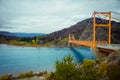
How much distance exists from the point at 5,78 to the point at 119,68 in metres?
25.2

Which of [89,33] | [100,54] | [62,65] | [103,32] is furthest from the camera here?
[89,33]

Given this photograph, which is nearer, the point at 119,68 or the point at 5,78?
the point at 119,68

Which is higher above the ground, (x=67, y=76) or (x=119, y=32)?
(x=119, y=32)

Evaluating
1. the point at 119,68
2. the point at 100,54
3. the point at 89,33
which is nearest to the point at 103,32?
the point at 89,33

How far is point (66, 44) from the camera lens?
173 meters

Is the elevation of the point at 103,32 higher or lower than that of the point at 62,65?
higher

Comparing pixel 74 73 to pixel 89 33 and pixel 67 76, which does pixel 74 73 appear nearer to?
pixel 67 76

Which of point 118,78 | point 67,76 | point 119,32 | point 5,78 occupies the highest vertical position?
point 119,32

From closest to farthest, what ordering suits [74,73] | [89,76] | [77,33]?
[89,76] → [74,73] → [77,33]

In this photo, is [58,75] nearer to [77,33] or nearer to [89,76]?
[89,76]

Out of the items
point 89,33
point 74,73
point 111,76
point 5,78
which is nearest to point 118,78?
point 111,76

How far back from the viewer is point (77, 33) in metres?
199

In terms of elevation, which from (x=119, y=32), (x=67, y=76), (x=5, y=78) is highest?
(x=119, y=32)

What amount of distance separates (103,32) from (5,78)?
109339mm
